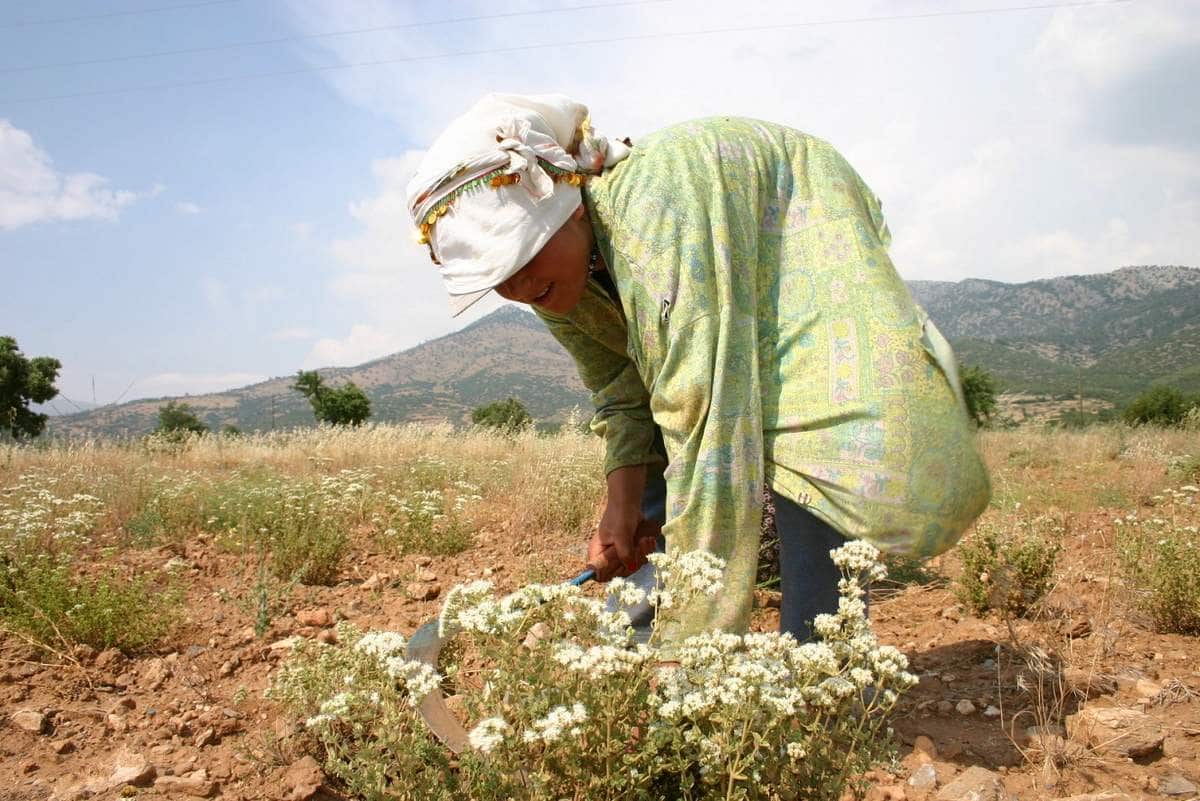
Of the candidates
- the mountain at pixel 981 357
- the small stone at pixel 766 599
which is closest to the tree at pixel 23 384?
the mountain at pixel 981 357

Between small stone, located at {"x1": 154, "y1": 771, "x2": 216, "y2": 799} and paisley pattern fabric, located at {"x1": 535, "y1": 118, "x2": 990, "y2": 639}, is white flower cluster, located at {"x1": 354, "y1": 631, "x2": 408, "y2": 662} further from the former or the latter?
small stone, located at {"x1": 154, "y1": 771, "x2": 216, "y2": 799}

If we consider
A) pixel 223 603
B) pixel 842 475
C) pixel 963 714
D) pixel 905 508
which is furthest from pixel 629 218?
pixel 223 603

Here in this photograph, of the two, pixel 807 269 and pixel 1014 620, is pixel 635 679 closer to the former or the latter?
pixel 807 269

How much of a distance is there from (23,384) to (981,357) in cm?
8061

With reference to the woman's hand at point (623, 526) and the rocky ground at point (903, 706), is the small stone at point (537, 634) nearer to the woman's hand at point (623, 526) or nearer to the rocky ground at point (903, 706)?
the woman's hand at point (623, 526)

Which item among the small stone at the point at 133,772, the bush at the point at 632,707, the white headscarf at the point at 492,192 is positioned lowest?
the small stone at the point at 133,772

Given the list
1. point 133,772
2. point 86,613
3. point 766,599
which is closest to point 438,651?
point 133,772

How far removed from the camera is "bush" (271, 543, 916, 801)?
4.37 ft

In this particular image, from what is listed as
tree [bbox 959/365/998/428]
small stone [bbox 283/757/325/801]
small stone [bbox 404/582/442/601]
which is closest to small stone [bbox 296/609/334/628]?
small stone [bbox 404/582/442/601]

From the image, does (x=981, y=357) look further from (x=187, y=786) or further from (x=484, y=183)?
(x=187, y=786)

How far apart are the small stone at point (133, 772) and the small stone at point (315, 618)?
1.14 metres

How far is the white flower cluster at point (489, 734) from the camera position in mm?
1251

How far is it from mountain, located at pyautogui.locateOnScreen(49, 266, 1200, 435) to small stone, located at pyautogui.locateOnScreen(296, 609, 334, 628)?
46.6 metres

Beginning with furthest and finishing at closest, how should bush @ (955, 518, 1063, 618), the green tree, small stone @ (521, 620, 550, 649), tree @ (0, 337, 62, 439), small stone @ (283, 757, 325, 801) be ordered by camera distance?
tree @ (0, 337, 62, 439), the green tree, bush @ (955, 518, 1063, 618), small stone @ (283, 757, 325, 801), small stone @ (521, 620, 550, 649)
